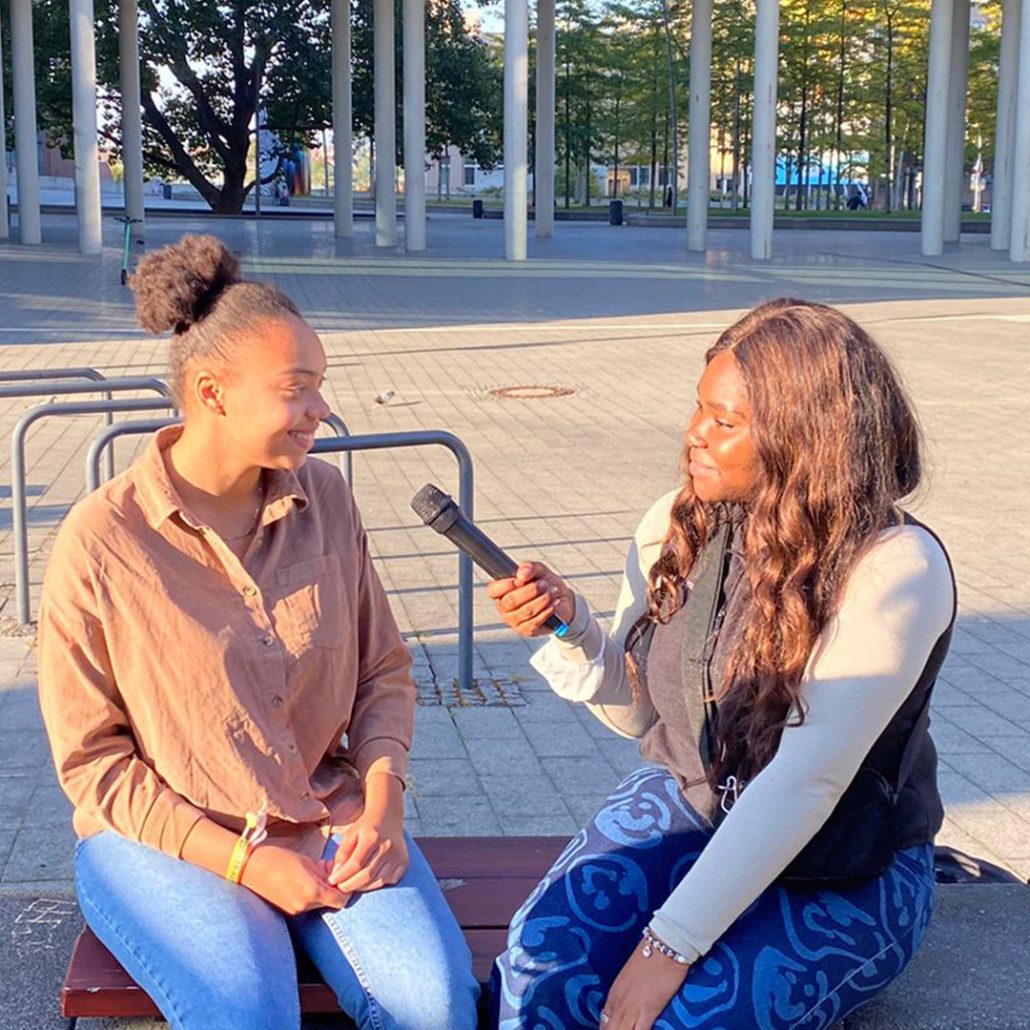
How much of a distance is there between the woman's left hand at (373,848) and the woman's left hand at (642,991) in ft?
1.64

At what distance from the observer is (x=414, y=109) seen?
29.0m

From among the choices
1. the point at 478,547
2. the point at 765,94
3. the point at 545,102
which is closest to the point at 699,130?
the point at 765,94

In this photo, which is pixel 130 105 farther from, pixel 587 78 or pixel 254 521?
pixel 254 521

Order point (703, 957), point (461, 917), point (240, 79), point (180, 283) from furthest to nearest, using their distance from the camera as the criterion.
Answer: point (240, 79) < point (461, 917) < point (180, 283) < point (703, 957)

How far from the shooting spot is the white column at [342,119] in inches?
1339

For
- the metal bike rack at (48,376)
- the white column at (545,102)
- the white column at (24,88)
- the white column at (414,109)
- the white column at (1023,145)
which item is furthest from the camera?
the white column at (545,102)

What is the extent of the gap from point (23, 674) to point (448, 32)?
137ft

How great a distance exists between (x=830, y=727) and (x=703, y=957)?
1.41ft

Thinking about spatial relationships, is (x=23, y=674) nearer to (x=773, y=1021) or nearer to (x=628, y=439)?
(x=773, y=1021)

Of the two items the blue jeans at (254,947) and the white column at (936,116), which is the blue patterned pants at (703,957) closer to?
the blue jeans at (254,947)

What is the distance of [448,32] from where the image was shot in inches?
1767

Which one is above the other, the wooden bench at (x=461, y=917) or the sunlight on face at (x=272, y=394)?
the sunlight on face at (x=272, y=394)

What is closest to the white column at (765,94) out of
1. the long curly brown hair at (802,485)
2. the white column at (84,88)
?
the white column at (84,88)

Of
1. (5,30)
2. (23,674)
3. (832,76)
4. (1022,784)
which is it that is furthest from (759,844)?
(832,76)
